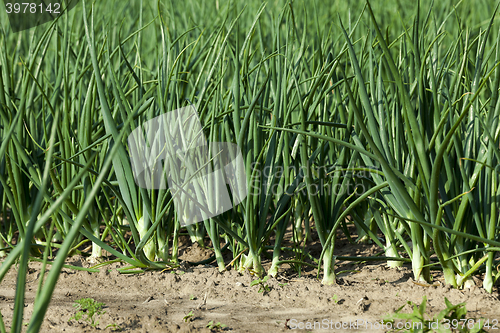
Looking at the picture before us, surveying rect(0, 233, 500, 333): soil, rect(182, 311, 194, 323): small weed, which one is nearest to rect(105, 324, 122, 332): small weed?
rect(0, 233, 500, 333): soil

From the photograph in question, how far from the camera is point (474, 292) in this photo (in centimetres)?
109

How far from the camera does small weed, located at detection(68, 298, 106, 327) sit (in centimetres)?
100

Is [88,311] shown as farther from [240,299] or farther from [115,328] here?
[240,299]

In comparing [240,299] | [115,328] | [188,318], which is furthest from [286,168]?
[115,328]

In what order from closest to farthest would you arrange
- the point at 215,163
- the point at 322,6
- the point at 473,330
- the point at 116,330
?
the point at 473,330 < the point at 116,330 < the point at 215,163 < the point at 322,6

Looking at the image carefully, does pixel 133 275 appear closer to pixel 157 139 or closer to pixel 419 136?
pixel 157 139

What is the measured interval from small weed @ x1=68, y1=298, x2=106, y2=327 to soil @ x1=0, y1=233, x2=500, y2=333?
19 millimetres

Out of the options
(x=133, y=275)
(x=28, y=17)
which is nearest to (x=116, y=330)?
(x=133, y=275)

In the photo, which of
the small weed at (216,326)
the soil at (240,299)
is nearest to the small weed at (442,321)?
the soil at (240,299)

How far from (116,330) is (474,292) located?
980 millimetres

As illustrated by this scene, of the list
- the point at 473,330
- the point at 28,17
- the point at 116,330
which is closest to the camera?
the point at 473,330

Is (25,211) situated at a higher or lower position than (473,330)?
higher

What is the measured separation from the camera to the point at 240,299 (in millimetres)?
1169

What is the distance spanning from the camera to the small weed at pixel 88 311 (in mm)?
1005
